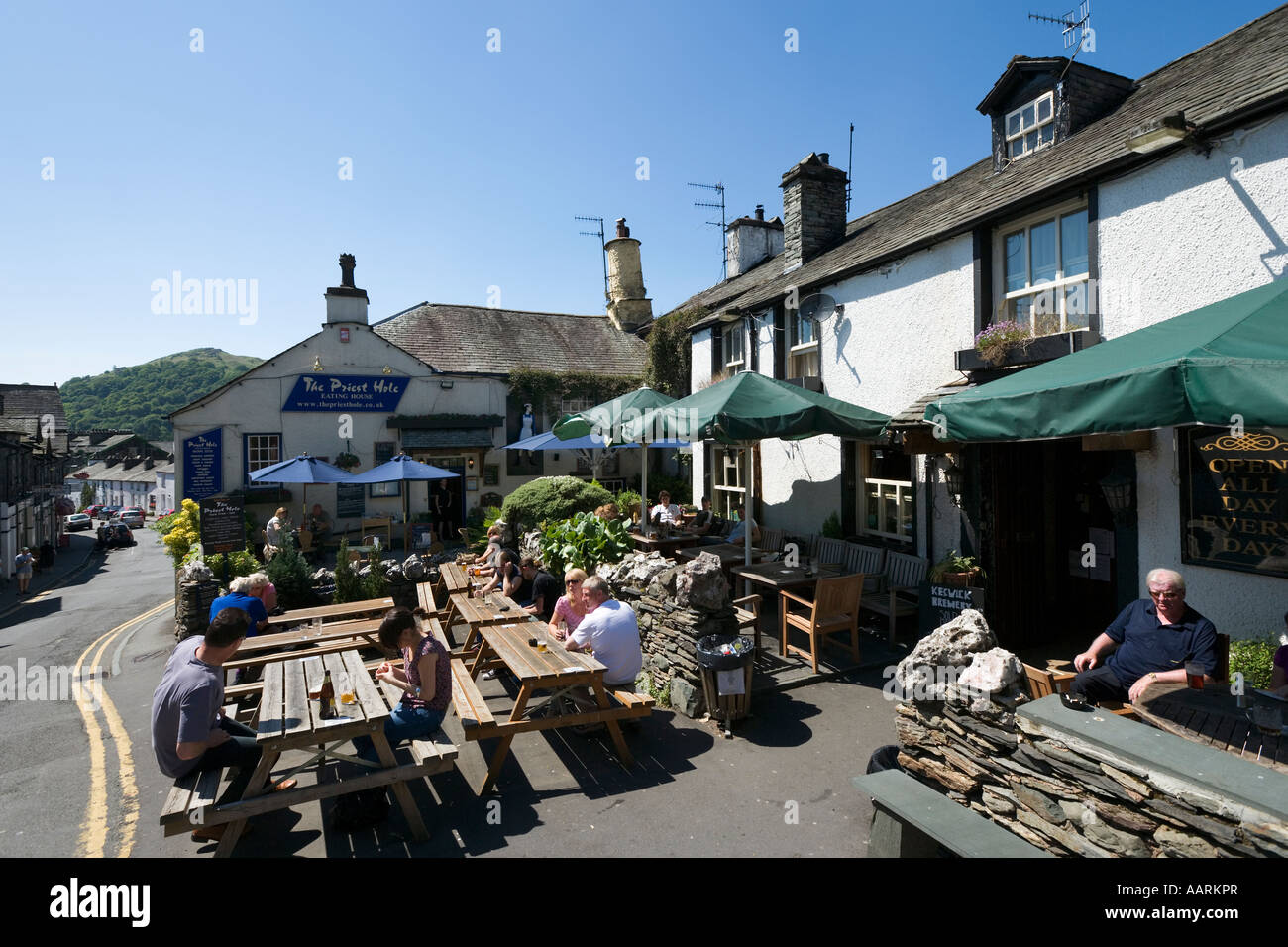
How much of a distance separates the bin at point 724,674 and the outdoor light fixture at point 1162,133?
5992mm

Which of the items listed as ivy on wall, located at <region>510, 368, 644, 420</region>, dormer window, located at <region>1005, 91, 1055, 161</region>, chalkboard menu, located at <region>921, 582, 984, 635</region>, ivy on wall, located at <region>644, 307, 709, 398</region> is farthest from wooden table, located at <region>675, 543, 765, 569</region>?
ivy on wall, located at <region>510, 368, 644, 420</region>

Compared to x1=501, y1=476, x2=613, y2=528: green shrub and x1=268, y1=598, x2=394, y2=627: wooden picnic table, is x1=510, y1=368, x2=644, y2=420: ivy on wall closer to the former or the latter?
x1=501, y1=476, x2=613, y2=528: green shrub

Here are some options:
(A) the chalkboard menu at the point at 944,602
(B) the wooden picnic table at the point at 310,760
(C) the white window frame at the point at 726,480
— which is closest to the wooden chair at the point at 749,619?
(A) the chalkboard menu at the point at 944,602

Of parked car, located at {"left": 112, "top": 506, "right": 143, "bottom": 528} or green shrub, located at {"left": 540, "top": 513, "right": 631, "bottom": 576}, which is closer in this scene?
green shrub, located at {"left": 540, "top": 513, "right": 631, "bottom": 576}

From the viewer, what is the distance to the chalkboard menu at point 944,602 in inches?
282

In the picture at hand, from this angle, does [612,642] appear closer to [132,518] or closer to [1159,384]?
[1159,384]

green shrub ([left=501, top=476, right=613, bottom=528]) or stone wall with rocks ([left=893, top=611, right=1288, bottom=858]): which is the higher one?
green shrub ([left=501, top=476, right=613, bottom=528])

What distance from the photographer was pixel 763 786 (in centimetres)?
488

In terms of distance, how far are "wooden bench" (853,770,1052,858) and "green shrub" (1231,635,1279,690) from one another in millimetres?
2961

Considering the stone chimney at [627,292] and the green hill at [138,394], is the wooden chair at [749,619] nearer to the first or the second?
the stone chimney at [627,292]

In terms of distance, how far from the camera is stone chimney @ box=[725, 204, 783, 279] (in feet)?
63.7

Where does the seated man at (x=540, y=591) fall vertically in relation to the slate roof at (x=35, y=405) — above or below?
below
